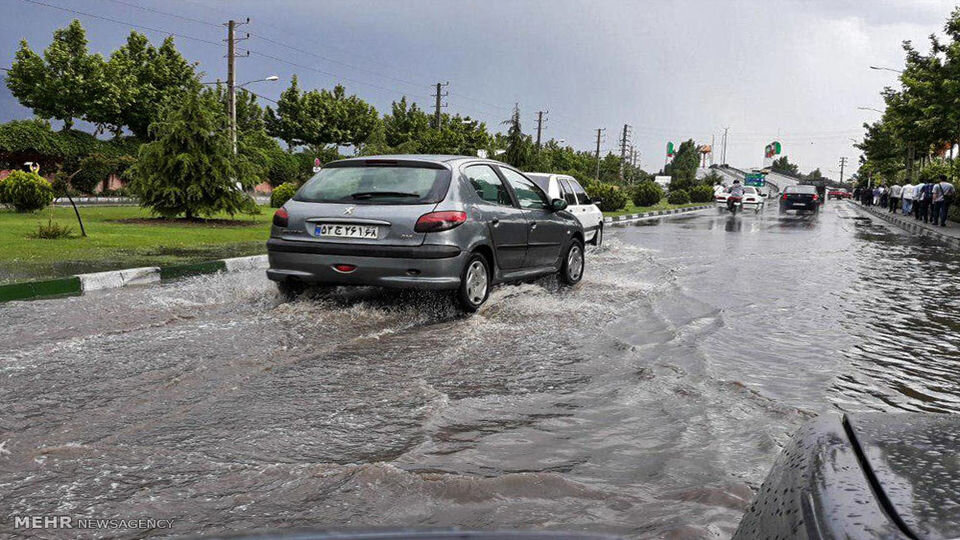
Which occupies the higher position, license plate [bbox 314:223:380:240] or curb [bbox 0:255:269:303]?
license plate [bbox 314:223:380:240]

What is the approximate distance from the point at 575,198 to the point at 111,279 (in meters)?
8.10

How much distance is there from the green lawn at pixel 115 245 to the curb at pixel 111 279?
49cm

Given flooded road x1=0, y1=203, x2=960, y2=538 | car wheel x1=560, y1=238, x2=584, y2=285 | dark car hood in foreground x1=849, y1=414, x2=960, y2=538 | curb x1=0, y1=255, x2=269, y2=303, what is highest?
dark car hood in foreground x1=849, y1=414, x2=960, y2=538

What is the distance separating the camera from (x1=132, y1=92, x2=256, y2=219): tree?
16672 millimetres

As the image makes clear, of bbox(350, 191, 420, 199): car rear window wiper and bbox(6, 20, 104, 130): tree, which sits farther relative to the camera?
bbox(6, 20, 104, 130): tree

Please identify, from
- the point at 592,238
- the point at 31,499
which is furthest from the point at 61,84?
the point at 31,499

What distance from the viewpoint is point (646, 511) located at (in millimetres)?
2941

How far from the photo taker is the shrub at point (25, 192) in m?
18.6

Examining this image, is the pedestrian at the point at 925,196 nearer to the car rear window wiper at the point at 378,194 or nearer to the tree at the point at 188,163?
the tree at the point at 188,163

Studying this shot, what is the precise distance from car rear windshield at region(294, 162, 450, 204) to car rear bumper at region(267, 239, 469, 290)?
48 centimetres

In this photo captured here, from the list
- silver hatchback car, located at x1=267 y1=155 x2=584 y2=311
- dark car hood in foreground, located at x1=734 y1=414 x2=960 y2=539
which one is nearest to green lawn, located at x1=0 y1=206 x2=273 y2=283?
silver hatchback car, located at x1=267 y1=155 x2=584 y2=311

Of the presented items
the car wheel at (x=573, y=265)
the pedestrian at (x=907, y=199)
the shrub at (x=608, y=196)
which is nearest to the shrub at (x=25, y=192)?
the car wheel at (x=573, y=265)

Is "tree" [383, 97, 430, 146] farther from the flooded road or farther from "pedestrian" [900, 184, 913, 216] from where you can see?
the flooded road

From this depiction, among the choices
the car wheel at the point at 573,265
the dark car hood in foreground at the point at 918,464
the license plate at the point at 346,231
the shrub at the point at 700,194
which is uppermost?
the shrub at the point at 700,194
